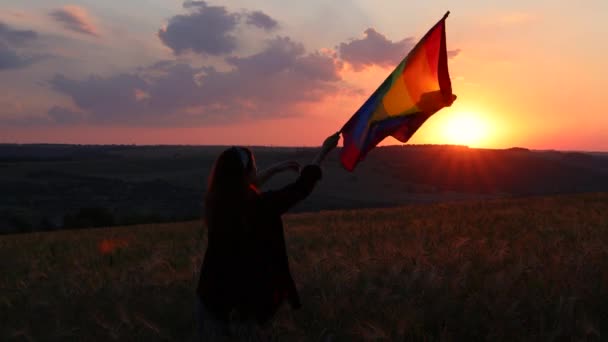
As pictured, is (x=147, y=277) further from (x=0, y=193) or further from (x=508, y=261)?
(x=0, y=193)

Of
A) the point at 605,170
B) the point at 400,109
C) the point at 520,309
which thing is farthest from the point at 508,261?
the point at 605,170

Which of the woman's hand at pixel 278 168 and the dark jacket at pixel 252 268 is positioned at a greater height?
the woman's hand at pixel 278 168

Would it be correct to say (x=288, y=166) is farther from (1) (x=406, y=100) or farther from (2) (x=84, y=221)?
(2) (x=84, y=221)

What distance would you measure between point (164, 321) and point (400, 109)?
270cm

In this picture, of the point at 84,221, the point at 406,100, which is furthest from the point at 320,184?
the point at 406,100

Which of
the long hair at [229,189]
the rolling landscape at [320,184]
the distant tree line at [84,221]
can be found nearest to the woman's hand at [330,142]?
the long hair at [229,189]

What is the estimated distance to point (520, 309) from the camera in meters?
4.87

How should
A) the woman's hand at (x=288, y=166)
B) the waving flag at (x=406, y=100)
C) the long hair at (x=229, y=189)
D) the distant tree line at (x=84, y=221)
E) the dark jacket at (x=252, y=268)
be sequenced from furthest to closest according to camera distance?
1. the distant tree line at (x=84, y=221)
2. the waving flag at (x=406, y=100)
3. the woman's hand at (x=288, y=166)
4. the dark jacket at (x=252, y=268)
5. the long hair at (x=229, y=189)

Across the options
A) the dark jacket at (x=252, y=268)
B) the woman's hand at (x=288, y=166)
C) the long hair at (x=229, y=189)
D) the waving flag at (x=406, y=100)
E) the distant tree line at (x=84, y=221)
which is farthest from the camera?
the distant tree line at (x=84, y=221)

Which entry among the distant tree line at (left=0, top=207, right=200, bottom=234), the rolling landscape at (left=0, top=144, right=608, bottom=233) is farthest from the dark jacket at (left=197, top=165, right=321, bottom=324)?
the rolling landscape at (left=0, top=144, right=608, bottom=233)

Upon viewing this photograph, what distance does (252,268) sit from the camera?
473cm

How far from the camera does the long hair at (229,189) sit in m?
4.54

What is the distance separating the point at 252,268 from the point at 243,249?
0.16 meters

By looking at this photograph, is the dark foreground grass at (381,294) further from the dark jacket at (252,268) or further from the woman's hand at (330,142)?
the woman's hand at (330,142)
